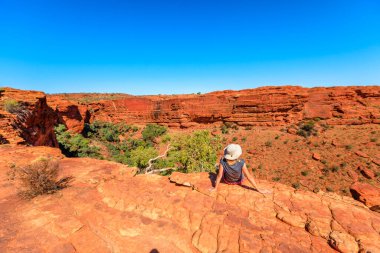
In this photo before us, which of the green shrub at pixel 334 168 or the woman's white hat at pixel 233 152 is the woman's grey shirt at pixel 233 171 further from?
the green shrub at pixel 334 168

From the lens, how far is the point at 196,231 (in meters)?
2.97

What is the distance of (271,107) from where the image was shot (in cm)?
2650

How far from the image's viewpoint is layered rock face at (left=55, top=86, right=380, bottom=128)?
2422 cm

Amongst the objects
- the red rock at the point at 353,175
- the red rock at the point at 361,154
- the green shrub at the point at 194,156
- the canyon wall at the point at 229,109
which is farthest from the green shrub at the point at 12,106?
the red rock at the point at 361,154

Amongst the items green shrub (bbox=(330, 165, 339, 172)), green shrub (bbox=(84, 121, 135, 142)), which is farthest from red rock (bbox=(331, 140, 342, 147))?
green shrub (bbox=(84, 121, 135, 142))

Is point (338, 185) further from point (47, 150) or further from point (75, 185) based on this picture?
point (47, 150)

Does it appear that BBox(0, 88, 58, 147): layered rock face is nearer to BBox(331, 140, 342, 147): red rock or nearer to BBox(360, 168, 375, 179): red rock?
BBox(360, 168, 375, 179): red rock

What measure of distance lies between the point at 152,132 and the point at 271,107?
60.4ft

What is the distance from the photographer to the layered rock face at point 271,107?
24219mm

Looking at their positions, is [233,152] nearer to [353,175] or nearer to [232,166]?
[232,166]

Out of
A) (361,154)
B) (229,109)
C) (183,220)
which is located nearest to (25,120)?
(183,220)

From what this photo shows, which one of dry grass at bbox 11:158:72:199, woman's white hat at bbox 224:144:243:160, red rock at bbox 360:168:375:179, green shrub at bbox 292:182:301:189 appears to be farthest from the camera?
green shrub at bbox 292:182:301:189

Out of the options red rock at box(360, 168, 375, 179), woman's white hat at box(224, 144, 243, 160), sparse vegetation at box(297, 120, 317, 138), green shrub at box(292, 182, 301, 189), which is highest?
woman's white hat at box(224, 144, 243, 160)

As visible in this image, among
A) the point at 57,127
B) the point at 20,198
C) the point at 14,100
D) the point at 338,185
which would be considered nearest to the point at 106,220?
the point at 20,198
